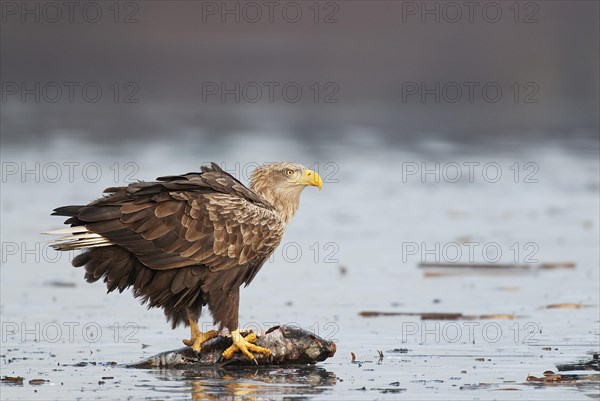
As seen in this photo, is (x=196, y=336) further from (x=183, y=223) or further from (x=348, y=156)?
(x=348, y=156)

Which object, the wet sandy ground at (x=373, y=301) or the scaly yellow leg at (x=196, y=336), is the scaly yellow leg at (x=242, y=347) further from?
the scaly yellow leg at (x=196, y=336)

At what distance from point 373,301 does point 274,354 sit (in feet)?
8.32

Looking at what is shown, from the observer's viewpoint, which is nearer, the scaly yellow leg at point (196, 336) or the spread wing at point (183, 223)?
the spread wing at point (183, 223)

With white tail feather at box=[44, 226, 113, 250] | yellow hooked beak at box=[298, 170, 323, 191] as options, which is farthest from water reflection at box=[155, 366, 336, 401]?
yellow hooked beak at box=[298, 170, 323, 191]

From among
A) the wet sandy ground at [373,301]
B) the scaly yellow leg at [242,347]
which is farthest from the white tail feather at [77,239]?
the scaly yellow leg at [242,347]

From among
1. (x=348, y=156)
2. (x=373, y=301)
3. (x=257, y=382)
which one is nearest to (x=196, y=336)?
(x=257, y=382)

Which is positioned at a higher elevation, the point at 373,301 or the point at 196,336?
the point at 373,301

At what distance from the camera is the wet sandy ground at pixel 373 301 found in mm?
9602

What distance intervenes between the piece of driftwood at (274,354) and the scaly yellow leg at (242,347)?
0.03 meters

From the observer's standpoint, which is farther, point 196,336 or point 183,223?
point 196,336

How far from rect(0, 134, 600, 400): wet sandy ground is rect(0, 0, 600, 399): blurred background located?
1.5 inches

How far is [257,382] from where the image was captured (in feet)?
31.8

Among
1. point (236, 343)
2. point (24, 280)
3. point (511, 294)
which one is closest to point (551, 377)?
point (236, 343)

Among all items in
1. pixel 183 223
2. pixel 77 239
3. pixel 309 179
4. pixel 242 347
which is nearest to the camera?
pixel 77 239
